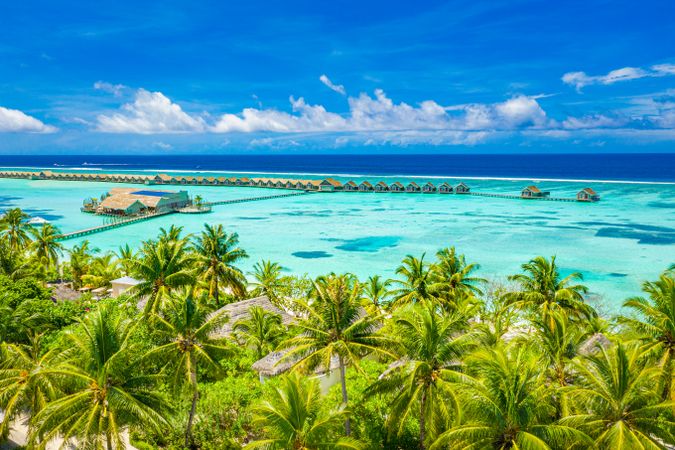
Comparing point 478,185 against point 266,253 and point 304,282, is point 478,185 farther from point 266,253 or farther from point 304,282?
point 304,282

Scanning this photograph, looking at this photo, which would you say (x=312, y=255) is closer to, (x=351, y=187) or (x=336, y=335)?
(x=336, y=335)

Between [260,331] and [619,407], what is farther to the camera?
[260,331]

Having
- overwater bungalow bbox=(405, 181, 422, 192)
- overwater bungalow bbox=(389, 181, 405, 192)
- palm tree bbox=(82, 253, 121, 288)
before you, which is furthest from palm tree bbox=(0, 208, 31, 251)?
overwater bungalow bbox=(405, 181, 422, 192)

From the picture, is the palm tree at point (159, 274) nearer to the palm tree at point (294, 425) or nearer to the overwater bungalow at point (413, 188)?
the palm tree at point (294, 425)

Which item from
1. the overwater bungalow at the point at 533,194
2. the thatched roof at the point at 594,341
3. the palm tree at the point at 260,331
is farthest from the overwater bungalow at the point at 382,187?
the thatched roof at the point at 594,341

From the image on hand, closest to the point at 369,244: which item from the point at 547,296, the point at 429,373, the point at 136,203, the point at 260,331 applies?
the point at 547,296
